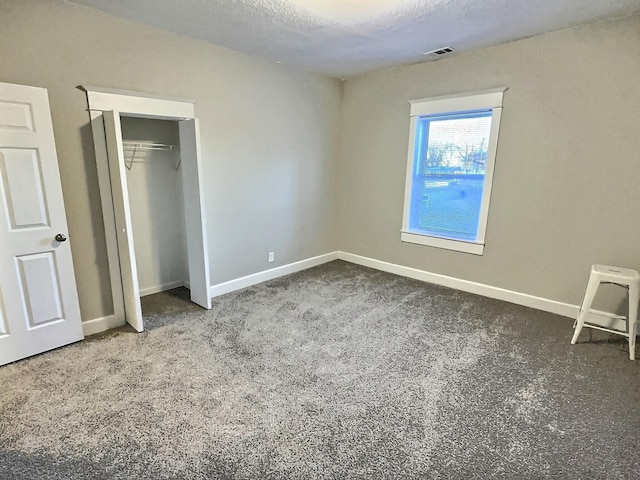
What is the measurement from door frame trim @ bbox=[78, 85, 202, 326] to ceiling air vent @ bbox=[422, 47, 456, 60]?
257cm

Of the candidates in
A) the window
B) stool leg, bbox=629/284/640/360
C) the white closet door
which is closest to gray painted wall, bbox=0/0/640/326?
the window

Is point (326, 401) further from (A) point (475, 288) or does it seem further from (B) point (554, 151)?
(B) point (554, 151)

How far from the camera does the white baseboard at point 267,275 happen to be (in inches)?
149

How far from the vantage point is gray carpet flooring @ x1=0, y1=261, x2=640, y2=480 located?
1.65 metres

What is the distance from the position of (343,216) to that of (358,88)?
6.06ft

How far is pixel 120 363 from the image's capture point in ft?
8.01

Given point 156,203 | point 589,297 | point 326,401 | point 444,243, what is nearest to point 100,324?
point 156,203

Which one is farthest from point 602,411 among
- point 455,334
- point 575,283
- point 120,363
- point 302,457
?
point 120,363

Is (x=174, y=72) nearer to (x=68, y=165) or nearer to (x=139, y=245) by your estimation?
(x=68, y=165)

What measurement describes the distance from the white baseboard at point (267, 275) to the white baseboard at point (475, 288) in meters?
0.48

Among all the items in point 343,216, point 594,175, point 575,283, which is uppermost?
point 594,175

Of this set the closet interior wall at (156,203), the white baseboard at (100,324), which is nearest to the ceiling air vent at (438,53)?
the closet interior wall at (156,203)

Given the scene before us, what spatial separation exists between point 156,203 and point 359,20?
2801 millimetres

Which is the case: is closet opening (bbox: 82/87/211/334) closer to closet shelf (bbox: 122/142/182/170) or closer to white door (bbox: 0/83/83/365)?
closet shelf (bbox: 122/142/182/170)
